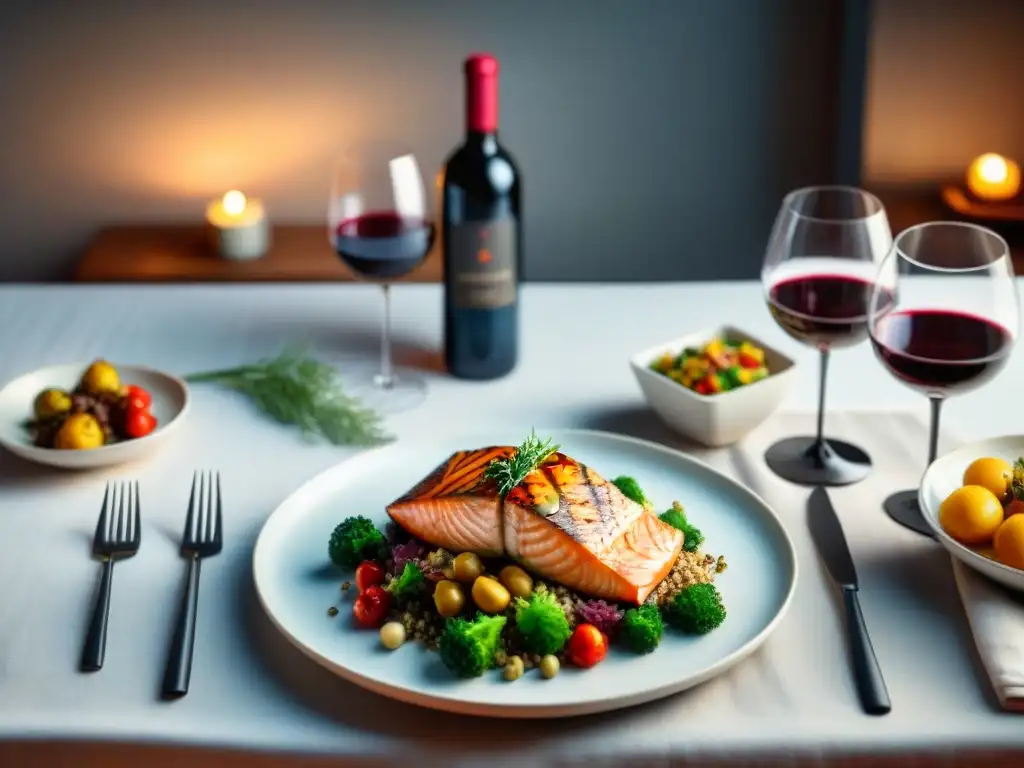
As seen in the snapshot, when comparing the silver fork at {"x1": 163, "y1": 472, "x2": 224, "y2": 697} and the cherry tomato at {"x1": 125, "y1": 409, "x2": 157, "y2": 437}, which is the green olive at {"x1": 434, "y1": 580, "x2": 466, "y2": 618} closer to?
the silver fork at {"x1": 163, "y1": 472, "x2": 224, "y2": 697}

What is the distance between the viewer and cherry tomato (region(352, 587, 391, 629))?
1095 mm

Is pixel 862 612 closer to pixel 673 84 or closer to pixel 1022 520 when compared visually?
pixel 1022 520

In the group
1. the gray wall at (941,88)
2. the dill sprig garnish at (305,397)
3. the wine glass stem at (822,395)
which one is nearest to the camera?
the wine glass stem at (822,395)

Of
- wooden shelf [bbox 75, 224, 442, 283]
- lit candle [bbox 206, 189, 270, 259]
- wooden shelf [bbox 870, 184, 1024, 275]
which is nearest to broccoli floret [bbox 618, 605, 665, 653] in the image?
wooden shelf [bbox 75, 224, 442, 283]

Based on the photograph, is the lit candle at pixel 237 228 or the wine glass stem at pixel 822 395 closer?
the wine glass stem at pixel 822 395

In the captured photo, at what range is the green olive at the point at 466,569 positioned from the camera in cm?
112

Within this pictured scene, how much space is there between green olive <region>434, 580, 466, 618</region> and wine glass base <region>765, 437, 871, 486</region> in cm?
50

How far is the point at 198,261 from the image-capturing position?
3410mm

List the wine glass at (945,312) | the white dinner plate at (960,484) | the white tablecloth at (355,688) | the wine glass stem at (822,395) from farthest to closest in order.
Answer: the wine glass stem at (822,395) → the wine glass at (945,312) → the white dinner plate at (960,484) → the white tablecloth at (355,688)

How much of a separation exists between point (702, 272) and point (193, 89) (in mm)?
1624

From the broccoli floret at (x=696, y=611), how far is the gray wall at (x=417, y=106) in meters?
2.63

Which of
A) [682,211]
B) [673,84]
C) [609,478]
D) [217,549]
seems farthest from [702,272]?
[217,549]

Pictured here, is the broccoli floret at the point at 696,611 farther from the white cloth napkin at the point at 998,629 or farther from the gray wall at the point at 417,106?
the gray wall at the point at 417,106

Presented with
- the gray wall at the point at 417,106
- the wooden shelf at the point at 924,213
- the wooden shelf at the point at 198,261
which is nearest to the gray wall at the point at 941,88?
the wooden shelf at the point at 924,213
